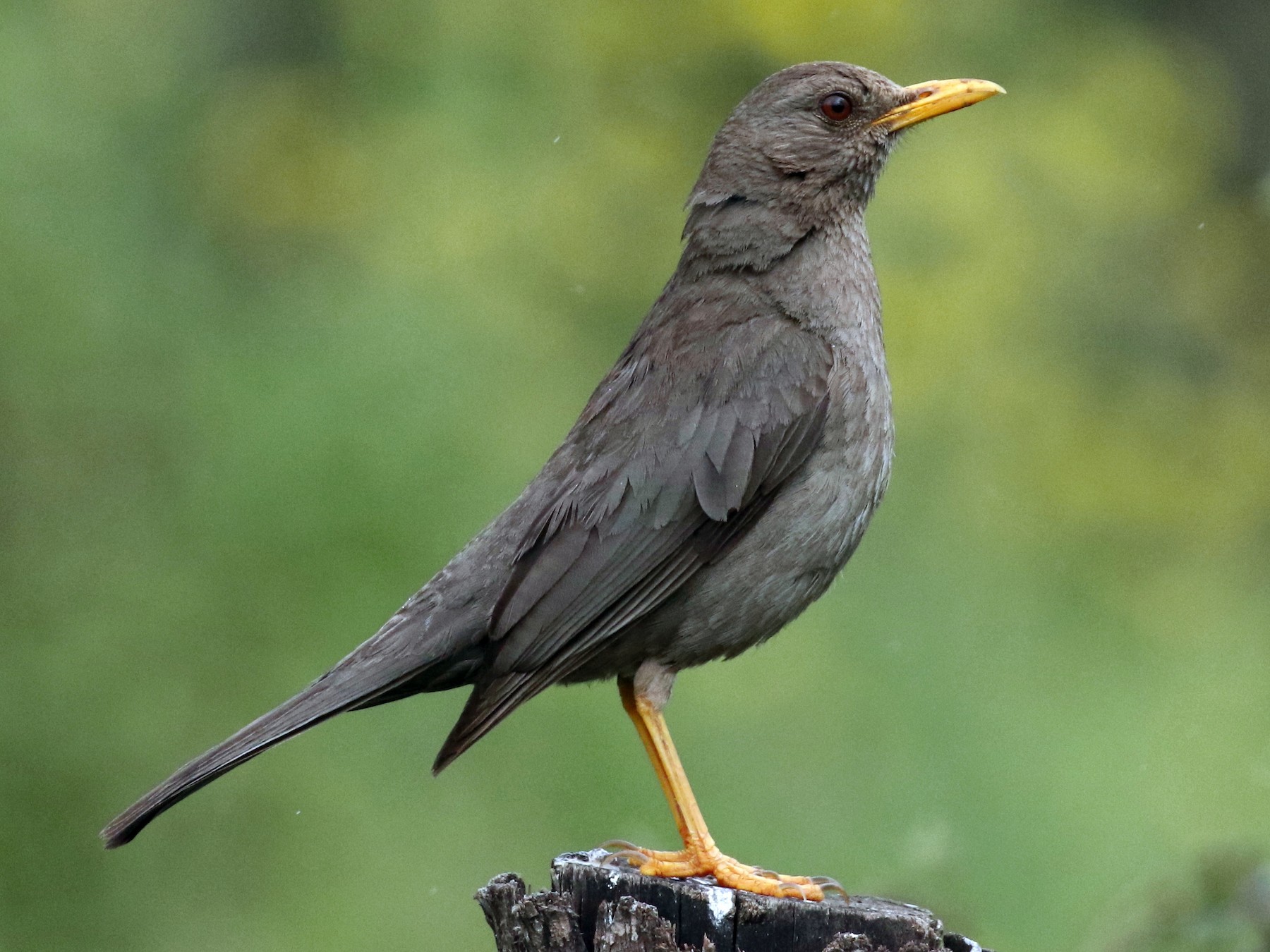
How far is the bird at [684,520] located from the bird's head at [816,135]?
0.03 metres

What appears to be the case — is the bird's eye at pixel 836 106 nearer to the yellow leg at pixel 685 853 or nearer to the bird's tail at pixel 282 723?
the yellow leg at pixel 685 853

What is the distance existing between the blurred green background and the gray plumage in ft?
8.68

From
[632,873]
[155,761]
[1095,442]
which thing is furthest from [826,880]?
[1095,442]

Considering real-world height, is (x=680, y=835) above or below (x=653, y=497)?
below

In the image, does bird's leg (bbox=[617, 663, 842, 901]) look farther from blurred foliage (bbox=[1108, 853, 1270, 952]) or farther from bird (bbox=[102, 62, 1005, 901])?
blurred foliage (bbox=[1108, 853, 1270, 952])

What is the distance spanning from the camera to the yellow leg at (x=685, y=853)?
407cm

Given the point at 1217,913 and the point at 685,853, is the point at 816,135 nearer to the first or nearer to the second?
the point at 685,853

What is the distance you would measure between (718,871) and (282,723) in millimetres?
1169

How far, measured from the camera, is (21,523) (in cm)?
786

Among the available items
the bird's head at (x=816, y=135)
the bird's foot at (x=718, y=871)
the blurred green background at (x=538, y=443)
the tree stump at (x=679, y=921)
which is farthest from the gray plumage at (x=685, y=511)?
the blurred green background at (x=538, y=443)

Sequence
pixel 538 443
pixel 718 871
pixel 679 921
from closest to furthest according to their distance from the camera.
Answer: pixel 679 921, pixel 718 871, pixel 538 443

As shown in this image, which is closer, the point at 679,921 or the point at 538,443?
the point at 679,921

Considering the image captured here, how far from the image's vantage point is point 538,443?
8.05m

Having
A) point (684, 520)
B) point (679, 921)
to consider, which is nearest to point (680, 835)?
point (679, 921)
